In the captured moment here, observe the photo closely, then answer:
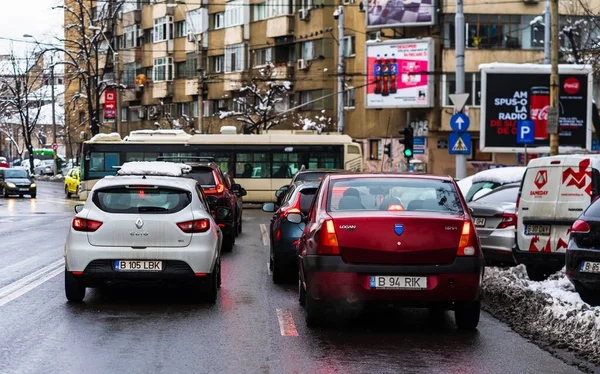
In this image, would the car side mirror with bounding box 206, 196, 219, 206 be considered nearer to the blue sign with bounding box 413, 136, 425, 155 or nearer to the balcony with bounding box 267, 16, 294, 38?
the blue sign with bounding box 413, 136, 425, 155

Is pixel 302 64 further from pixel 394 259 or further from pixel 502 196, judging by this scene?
pixel 394 259

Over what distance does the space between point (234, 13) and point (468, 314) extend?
2395 inches

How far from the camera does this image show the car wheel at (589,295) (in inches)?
445

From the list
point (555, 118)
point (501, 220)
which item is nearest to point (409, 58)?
point (555, 118)

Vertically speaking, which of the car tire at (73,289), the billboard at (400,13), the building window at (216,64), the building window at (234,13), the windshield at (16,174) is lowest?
the windshield at (16,174)

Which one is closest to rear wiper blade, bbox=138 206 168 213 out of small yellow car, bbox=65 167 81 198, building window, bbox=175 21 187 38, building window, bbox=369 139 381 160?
small yellow car, bbox=65 167 81 198

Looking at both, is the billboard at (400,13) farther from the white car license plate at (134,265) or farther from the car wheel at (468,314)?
the car wheel at (468,314)

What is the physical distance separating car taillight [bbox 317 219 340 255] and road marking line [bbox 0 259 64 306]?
411 cm

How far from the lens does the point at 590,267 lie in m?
11.2

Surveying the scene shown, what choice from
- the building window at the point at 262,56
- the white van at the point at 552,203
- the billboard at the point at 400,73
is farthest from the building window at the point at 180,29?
the white van at the point at 552,203

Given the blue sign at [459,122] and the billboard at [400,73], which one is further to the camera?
the billboard at [400,73]

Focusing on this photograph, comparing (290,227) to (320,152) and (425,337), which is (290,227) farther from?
(320,152)

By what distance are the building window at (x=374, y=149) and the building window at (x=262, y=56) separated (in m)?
10.6

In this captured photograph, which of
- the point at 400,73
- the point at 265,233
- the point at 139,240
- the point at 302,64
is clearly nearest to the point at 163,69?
the point at 302,64
